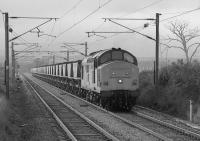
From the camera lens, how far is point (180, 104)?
22.6 meters

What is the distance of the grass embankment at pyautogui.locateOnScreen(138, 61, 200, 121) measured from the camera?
73.5 ft

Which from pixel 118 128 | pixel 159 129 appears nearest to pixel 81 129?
pixel 118 128

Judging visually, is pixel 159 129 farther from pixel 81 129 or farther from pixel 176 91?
pixel 176 91

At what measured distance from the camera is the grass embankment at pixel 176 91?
2239 centimetres

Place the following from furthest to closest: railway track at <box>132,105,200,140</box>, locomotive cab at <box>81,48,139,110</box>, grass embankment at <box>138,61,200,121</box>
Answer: locomotive cab at <box>81,48,139,110</box>
grass embankment at <box>138,61,200,121</box>
railway track at <box>132,105,200,140</box>

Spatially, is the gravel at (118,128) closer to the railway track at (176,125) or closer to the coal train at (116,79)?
the coal train at (116,79)

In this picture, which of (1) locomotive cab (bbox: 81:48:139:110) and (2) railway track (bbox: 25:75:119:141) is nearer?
(2) railway track (bbox: 25:75:119:141)

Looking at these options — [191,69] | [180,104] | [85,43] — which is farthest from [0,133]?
[85,43]

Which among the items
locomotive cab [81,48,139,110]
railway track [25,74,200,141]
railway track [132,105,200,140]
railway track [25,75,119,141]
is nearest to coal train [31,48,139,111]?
locomotive cab [81,48,139,110]

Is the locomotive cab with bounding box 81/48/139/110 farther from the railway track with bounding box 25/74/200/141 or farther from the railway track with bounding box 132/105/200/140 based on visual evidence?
the railway track with bounding box 25/74/200/141

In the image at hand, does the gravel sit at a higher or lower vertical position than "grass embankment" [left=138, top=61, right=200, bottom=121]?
lower

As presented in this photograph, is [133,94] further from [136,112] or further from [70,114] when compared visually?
[70,114]

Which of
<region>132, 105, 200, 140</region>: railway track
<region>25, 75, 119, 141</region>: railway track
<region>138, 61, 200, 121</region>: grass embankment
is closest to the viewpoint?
<region>25, 75, 119, 141</region>: railway track

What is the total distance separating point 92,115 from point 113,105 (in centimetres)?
261
